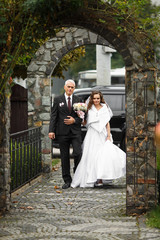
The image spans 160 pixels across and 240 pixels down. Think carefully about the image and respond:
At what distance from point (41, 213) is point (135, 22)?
2.93m

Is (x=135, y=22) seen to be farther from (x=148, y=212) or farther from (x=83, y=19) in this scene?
(x=148, y=212)

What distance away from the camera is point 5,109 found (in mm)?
6809

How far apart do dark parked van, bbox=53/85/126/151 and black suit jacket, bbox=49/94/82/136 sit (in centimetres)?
419

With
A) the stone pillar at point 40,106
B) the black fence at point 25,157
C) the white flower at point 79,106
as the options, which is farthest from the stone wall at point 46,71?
the white flower at point 79,106

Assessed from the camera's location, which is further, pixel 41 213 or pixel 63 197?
pixel 63 197

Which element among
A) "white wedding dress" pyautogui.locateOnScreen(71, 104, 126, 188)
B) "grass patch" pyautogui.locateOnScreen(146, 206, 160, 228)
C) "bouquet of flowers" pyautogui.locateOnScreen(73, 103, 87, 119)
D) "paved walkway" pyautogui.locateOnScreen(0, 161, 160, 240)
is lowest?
"paved walkway" pyautogui.locateOnScreen(0, 161, 160, 240)

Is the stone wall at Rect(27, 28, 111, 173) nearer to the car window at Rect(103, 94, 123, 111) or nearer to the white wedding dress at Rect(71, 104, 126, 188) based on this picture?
the white wedding dress at Rect(71, 104, 126, 188)

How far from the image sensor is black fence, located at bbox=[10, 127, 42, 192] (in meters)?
8.27

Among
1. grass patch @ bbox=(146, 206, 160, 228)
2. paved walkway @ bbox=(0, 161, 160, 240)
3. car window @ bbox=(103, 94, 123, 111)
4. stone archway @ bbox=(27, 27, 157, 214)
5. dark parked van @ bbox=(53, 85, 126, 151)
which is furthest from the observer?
car window @ bbox=(103, 94, 123, 111)

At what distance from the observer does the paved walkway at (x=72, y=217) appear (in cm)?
582

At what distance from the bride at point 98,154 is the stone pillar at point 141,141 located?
2169 mm

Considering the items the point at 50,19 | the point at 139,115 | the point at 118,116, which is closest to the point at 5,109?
the point at 50,19

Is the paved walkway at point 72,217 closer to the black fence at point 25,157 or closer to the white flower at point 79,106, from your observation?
the black fence at point 25,157

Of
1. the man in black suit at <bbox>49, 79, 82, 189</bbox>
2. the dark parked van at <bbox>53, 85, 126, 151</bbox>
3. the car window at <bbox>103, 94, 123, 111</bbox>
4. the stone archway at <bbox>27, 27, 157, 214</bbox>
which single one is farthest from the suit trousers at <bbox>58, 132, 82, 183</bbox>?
the car window at <bbox>103, 94, 123, 111</bbox>
